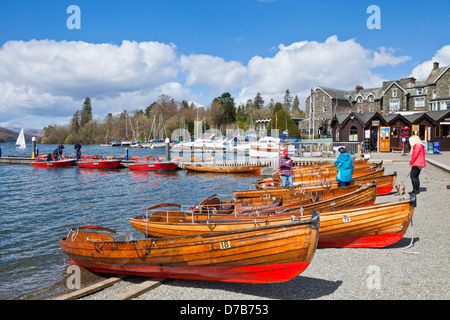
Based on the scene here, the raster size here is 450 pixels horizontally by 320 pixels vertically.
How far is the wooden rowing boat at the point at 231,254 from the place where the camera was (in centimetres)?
596

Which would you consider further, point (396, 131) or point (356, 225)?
point (396, 131)

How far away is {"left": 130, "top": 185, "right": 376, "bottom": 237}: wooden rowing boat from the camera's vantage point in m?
8.91

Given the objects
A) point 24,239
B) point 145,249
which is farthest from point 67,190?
point 145,249

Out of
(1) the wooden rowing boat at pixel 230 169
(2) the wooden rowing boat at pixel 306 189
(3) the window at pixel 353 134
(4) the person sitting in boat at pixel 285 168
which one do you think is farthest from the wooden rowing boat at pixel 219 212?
(3) the window at pixel 353 134

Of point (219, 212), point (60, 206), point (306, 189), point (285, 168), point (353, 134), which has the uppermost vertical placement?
point (353, 134)

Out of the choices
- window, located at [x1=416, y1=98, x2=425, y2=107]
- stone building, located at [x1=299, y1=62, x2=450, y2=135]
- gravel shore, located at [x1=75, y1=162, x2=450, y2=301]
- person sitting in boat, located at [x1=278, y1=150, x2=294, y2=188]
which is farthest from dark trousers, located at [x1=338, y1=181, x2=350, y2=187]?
window, located at [x1=416, y1=98, x2=425, y2=107]

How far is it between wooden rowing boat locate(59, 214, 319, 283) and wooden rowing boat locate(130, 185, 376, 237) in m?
1.54

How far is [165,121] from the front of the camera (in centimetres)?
10950

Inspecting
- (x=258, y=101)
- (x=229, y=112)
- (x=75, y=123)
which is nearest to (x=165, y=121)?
(x=229, y=112)

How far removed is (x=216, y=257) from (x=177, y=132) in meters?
96.1

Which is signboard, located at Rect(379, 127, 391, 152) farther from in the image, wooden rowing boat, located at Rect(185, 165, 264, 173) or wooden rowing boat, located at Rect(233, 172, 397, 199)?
wooden rowing boat, located at Rect(233, 172, 397, 199)

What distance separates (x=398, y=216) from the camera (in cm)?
850

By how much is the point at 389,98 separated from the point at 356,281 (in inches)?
2760

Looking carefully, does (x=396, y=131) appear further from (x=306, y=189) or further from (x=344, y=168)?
(x=344, y=168)
